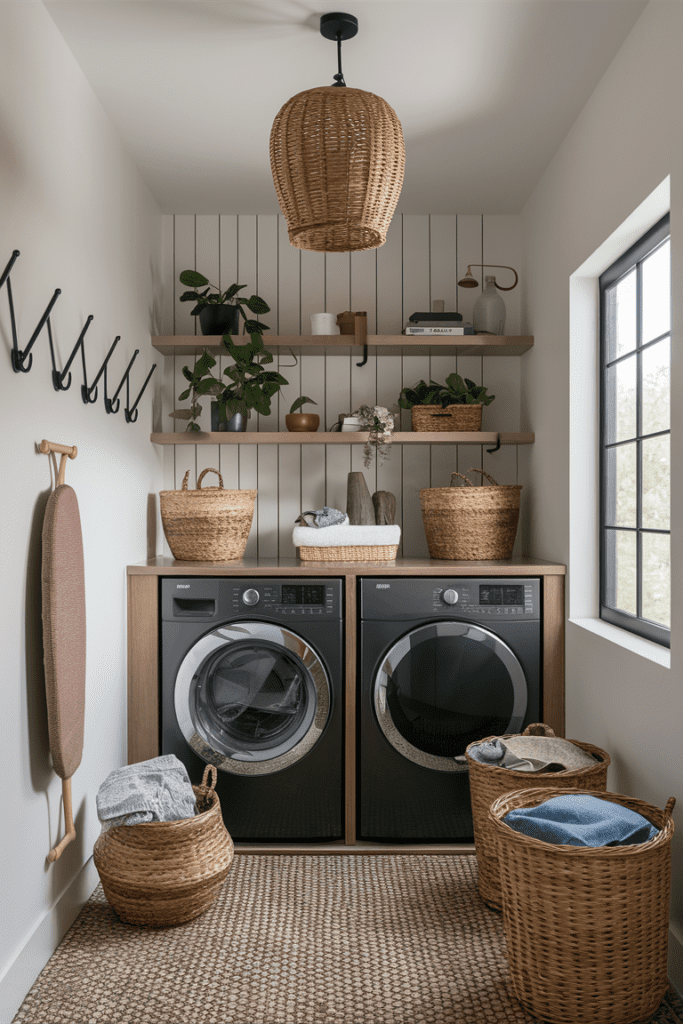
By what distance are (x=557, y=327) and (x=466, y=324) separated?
650 mm

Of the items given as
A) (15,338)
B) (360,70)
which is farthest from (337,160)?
(15,338)

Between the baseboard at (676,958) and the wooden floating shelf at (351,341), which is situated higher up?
the wooden floating shelf at (351,341)

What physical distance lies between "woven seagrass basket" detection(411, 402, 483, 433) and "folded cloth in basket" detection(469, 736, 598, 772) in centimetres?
125

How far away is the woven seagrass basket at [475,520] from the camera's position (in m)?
2.76

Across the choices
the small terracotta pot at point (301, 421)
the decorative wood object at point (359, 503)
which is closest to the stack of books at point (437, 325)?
the small terracotta pot at point (301, 421)

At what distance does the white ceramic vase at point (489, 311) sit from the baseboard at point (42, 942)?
2339 mm

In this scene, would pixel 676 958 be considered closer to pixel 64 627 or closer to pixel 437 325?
pixel 64 627

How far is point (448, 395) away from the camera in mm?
3000

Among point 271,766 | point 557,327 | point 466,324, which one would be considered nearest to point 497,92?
point 557,327

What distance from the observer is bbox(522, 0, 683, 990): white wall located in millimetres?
1727

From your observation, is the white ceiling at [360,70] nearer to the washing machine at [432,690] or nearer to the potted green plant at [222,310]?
the potted green plant at [222,310]

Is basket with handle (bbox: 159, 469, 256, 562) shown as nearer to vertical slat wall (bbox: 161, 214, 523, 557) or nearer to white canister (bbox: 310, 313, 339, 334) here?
vertical slat wall (bbox: 161, 214, 523, 557)

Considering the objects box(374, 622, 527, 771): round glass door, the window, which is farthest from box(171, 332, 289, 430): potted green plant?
the window

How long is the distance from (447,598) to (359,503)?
600 mm
